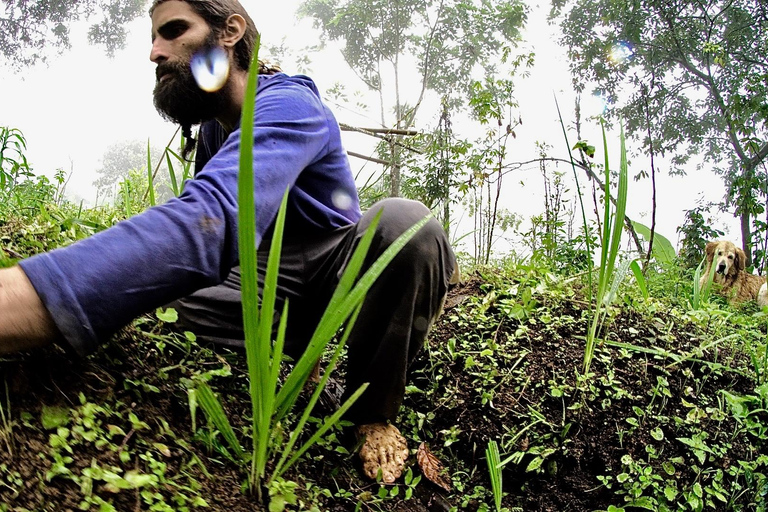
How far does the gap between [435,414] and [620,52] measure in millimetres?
12593

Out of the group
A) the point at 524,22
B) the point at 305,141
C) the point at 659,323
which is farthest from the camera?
the point at 524,22

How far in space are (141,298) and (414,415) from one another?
0.99 meters

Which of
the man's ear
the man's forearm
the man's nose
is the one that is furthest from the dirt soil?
the man's ear

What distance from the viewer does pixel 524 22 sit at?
14062 mm

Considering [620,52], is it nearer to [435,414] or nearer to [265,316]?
[435,414]

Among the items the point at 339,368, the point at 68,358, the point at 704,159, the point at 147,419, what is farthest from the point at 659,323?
the point at 704,159

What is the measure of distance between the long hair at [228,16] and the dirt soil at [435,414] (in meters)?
0.87

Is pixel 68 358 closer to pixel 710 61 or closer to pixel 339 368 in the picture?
pixel 339 368

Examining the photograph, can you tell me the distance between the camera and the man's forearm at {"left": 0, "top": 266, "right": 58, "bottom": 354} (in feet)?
2.51

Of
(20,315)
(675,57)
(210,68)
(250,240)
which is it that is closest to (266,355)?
(250,240)

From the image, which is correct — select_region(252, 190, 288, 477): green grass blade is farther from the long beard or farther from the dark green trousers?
the long beard

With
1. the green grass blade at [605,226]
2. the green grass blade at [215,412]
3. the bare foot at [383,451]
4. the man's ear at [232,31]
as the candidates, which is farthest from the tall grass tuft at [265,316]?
the man's ear at [232,31]

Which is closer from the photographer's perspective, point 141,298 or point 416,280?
point 141,298

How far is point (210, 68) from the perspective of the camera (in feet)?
5.17
